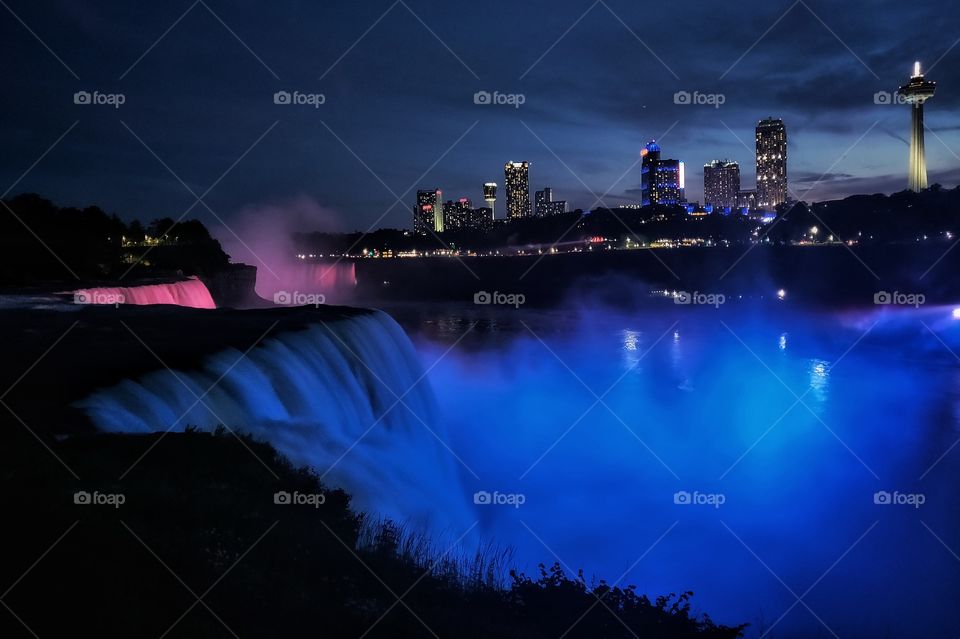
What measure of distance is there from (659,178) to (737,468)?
156m

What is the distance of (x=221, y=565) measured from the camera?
4.80 m

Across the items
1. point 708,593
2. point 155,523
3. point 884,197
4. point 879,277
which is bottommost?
point 708,593

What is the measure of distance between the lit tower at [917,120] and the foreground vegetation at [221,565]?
141m

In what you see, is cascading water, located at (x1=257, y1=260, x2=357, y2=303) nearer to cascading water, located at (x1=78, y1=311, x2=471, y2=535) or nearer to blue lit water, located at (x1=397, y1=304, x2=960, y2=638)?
blue lit water, located at (x1=397, y1=304, x2=960, y2=638)

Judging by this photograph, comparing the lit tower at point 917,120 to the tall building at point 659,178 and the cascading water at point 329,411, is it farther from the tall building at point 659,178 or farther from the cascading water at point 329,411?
the cascading water at point 329,411

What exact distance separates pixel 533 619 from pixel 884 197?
117 meters

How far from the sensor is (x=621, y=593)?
7414 mm

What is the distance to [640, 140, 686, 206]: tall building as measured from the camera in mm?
163250

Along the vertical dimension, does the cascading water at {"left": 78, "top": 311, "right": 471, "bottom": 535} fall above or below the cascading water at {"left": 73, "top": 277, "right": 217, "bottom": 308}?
below

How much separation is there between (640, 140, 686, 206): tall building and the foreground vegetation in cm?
16431

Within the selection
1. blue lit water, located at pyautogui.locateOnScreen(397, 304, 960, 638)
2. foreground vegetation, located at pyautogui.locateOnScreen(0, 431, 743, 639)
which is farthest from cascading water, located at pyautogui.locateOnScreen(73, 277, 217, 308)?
foreground vegetation, located at pyautogui.locateOnScreen(0, 431, 743, 639)

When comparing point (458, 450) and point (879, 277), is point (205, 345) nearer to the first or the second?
point (458, 450)

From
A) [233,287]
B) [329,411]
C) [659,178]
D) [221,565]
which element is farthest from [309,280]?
[659,178]

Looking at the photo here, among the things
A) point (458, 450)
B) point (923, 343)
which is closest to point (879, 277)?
point (923, 343)
